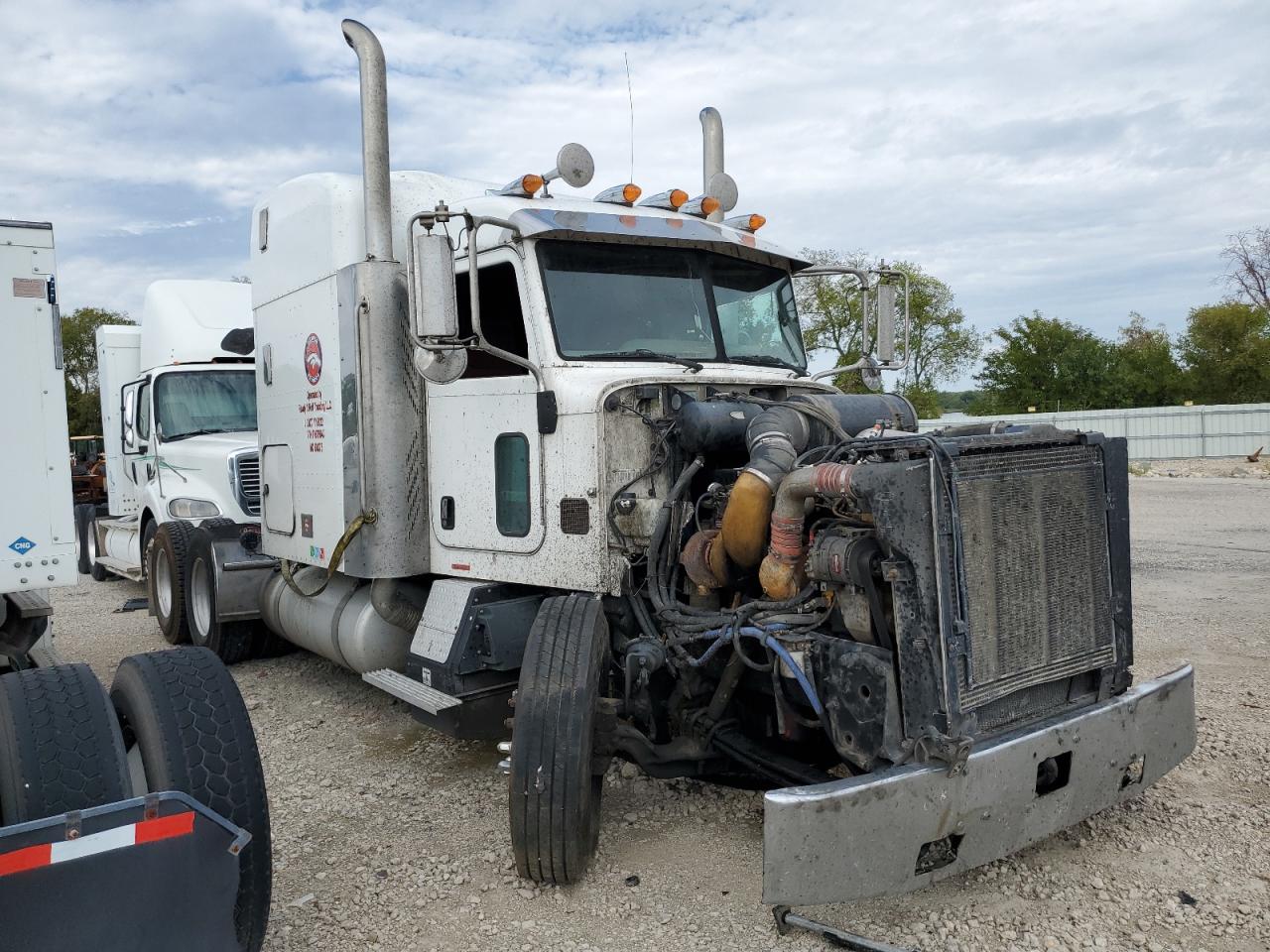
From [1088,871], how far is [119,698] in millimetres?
3506

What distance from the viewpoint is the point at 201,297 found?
35.9 ft

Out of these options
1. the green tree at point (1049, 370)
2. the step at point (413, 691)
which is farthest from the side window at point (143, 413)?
Answer: the green tree at point (1049, 370)

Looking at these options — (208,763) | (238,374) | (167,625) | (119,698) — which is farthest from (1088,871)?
(238,374)

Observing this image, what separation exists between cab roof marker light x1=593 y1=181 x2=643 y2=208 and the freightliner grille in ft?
8.74

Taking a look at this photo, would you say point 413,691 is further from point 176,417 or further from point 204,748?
point 176,417

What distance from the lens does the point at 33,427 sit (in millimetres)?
3600

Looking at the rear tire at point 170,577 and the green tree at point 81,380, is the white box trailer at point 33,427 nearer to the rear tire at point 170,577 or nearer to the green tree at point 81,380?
the rear tire at point 170,577

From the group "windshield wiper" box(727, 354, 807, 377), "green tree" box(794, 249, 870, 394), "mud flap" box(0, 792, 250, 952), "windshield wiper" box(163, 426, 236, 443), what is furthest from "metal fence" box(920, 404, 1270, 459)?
"mud flap" box(0, 792, 250, 952)

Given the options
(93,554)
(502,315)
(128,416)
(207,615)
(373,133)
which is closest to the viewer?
(502,315)

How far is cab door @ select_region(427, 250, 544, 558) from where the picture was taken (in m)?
4.80

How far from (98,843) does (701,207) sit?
13.4ft

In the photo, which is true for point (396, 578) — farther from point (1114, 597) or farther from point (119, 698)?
point (1114, 597)

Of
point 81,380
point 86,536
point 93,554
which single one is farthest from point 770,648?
point 81,380

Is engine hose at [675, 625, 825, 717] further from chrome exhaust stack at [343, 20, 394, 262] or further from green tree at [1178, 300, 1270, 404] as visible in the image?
green tree at [1178, 300, 1270, 404]
